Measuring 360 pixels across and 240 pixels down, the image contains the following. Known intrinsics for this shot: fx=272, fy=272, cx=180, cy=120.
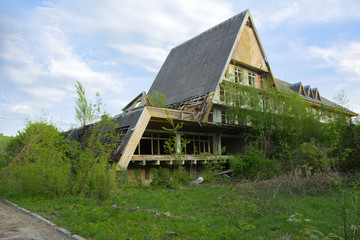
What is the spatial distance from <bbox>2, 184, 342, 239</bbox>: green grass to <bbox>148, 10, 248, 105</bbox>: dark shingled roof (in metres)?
11.7

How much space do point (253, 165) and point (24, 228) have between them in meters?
14.7

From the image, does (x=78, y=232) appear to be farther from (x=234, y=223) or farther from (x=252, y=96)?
(x=252, y=96)

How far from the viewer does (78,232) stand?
6512 millimetres

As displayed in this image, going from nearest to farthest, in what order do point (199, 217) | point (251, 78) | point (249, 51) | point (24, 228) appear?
point (24, 228) < point (199, 217) < point (249, 51) < point (251, 78)

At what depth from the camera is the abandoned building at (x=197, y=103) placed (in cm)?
1725

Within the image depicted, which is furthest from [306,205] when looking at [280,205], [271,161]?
[271,161]

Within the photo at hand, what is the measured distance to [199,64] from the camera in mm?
24141

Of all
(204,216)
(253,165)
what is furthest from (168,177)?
(204,216)

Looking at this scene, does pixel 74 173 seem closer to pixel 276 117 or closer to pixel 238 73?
pixel 276 117

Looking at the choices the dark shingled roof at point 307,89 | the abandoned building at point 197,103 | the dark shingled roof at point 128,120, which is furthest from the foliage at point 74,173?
the dark shingled roof at point 307,89

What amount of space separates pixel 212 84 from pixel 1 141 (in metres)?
25.2

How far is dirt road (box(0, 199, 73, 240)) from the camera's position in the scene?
251 inches

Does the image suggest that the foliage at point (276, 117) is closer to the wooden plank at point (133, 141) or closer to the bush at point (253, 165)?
the bush at point (253, 165)

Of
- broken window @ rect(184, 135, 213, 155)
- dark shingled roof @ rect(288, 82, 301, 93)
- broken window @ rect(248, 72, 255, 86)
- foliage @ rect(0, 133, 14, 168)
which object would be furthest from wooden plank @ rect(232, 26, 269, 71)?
foliage @ rect(0, 133, 14, 168)
